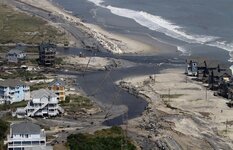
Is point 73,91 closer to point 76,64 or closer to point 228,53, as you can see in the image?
point 76,64

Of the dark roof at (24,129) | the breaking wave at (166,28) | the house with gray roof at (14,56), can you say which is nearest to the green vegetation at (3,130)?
the dark roof at (24,129)

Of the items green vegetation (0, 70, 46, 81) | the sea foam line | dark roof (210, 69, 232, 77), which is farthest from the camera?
the sea foam line

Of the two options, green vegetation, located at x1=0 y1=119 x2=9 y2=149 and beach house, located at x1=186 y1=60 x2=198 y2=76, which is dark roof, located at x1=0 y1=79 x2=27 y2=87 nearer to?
green vegetation, located at x1=0 y1=119 x2=9 y2=149

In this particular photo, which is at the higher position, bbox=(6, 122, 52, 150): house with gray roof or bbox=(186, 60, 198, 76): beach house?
bbox=(186, 60, 198, 76): beach house

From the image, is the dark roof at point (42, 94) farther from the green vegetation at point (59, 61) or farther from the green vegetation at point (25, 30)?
the green vegetation at point (25, 30)

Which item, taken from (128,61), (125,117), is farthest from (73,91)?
(128,61)

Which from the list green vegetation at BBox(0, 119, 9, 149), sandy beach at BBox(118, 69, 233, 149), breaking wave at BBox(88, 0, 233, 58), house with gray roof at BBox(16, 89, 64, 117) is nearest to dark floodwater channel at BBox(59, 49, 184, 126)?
sandy beach at BBox(118, 69, 233, 149)
